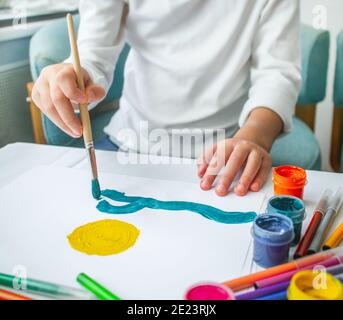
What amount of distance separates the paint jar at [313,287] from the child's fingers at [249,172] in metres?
0.19

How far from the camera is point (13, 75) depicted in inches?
42.2

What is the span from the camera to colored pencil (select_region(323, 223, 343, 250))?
377mm

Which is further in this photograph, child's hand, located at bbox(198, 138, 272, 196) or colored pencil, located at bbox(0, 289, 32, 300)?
child's hand, located at bbox(198, 138, 272, 196)

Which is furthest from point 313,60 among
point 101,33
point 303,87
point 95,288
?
point 95,288

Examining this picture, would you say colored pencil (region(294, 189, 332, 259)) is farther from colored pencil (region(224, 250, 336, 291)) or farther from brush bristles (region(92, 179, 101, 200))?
brush bristles (region(92, 179, 101, 200))

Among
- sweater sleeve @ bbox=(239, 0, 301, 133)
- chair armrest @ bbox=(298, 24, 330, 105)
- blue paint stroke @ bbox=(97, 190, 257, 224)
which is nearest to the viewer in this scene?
blue paint stroke @ bbox=(97, 190, 257, 224)

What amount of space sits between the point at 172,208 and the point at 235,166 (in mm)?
107

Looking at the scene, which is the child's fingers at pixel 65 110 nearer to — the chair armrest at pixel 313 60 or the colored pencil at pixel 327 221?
the colored pencil at pixel 327 221

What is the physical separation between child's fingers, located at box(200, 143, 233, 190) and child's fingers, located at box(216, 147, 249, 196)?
0.4 inches

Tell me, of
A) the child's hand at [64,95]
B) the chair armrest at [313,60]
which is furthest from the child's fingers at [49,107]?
the chair armrest at [313,60]

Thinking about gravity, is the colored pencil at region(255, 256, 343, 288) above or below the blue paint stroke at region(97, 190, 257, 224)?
above

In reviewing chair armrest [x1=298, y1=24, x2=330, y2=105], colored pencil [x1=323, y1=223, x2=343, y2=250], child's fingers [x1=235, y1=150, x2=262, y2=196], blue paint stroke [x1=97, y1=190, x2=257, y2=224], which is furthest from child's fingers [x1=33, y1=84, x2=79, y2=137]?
chair armrest [x1=298, y1=24, x2=330, y2=105]

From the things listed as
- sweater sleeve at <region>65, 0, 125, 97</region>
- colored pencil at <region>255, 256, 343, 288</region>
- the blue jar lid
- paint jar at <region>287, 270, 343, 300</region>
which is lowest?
colored pencil at <region>255, 256, 343, 288</region>

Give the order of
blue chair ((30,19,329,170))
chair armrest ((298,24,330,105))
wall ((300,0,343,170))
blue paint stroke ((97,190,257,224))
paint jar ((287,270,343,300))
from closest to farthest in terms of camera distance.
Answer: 1. paint jar ((287,270,343,300))
2. blue paint stroke ((97,190,257,224))
3. blue chair ((30,19,329,170))
4. chair armrest ((298,24,330,105))
5. wall ((300,0,343,170))
